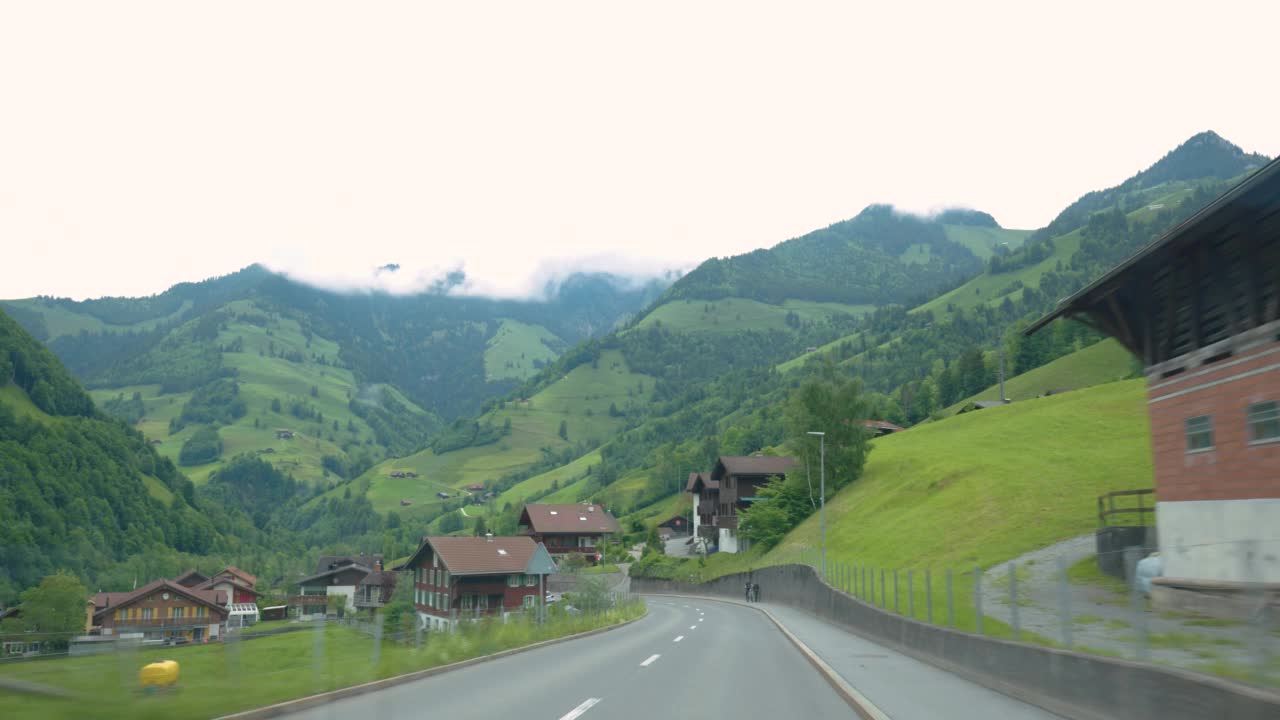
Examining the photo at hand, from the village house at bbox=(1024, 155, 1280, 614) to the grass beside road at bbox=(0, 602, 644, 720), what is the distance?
47.0 feet

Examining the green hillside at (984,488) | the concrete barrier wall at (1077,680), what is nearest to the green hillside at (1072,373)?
the green hillside at (984,488)

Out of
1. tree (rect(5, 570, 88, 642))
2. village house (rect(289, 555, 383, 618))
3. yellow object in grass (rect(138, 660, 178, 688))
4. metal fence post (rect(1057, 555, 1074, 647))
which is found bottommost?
village house (rect(289, 555, 383, 618))

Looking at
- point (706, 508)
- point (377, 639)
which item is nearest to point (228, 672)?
point (377, 639)

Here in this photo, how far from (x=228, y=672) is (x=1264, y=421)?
65.3 feet

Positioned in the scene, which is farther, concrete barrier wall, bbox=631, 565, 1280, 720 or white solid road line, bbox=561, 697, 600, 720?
white solid road line, bbox=561, 697, 600, 720

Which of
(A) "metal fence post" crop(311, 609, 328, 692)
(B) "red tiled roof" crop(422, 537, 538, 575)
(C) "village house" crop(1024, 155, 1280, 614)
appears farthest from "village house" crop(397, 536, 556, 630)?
(A) "metal fence post" crop(311, 609, 328, 692)

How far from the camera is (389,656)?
16156 millimetres

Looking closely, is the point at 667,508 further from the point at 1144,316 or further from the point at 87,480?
the point at 1144,316

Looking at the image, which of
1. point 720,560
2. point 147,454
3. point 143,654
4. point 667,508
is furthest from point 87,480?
point 143,654

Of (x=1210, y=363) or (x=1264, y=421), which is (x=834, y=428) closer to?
(x=1210, y=363)

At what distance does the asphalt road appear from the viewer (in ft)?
36.9

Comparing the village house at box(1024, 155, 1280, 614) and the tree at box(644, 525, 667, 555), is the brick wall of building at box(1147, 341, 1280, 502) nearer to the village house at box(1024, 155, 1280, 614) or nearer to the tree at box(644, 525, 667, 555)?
the village house at box(1024, 155, 1280, 614)

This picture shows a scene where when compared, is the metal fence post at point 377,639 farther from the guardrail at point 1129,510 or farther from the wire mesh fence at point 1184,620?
the guardrail at point 1129,510

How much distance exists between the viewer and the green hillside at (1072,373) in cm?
11156
